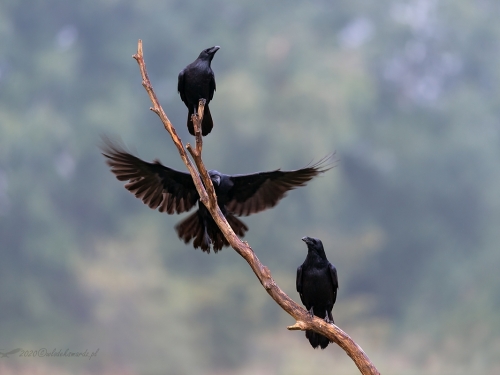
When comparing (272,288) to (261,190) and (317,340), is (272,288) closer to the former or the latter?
(317,340)

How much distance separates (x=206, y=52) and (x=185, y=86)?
40cm

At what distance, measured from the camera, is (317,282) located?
233 inches

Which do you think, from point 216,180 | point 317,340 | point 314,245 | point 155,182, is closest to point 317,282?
point 314,245

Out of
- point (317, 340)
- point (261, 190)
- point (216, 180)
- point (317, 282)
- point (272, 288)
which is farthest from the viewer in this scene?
point (261, 190)

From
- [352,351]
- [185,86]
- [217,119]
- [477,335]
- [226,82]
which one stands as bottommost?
[352,351]

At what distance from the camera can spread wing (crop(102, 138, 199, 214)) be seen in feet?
A: 22.2

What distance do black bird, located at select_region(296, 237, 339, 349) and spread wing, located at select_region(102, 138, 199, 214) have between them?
5.28 feet

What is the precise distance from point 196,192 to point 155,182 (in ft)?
1.44

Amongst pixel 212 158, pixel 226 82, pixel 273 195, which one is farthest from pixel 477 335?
pixel 273 195

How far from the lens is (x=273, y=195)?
285 inches

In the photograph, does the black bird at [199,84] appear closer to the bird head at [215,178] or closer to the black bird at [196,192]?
the bird head at [215,178]

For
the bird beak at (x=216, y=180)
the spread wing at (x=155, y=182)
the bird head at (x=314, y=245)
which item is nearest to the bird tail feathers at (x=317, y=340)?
the bird head at (x=314, y=245)

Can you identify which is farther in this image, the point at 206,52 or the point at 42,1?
the point at 42,1

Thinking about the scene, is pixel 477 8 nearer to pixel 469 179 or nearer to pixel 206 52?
pixel 469 179
